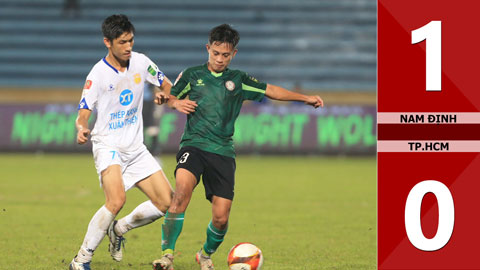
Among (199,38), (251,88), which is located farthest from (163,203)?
(199,38)

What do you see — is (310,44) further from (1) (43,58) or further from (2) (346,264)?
(2) (346,264)

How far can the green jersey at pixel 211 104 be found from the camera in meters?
6.84

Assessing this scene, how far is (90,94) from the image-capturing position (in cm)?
667

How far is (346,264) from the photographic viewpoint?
283 inches

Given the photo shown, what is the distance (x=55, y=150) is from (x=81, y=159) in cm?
115

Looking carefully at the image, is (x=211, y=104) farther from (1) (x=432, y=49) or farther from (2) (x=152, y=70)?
(1) (x=432, y=49)

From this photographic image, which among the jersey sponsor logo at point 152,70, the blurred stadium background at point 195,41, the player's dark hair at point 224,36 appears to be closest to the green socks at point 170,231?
the jersey sponsor logo at point 152,70

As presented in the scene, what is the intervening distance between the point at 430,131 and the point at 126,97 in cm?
266

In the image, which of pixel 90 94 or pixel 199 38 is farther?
pixel 199 38

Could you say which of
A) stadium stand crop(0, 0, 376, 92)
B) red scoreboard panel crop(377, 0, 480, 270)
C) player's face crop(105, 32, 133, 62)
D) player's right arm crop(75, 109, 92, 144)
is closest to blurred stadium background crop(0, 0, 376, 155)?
stadium stand crop(0, 0, 376, 92)

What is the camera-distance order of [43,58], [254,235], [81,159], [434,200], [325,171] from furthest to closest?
1. [43,58]
2. [81,159]
3. [325,171]
4. [254,235]
5. [434,200]

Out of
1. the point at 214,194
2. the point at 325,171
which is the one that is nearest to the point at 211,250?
the point at 214,194

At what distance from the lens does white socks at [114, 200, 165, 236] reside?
7164 millimetres

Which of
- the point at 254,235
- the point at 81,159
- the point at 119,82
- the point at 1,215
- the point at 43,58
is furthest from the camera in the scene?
the point at 43,58
